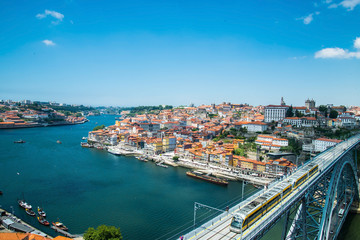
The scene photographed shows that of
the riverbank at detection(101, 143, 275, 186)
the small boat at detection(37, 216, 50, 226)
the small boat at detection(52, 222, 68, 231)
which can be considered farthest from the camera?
the riverbank at detection(101, 143, 275, 186)

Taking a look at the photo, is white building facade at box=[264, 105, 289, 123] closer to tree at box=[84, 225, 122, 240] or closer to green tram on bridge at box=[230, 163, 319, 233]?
green tram on bridge at box=[230, 163, 319, 233]

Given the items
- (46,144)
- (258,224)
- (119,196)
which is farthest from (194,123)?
(258,224)

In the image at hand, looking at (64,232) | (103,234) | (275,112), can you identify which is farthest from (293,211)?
(275,112)

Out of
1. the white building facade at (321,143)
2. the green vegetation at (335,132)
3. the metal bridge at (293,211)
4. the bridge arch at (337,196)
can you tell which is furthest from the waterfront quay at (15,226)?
the green vegetation at (335,132)

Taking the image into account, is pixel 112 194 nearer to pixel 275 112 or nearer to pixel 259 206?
pixel 259 206

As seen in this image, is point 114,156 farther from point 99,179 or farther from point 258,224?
point 258,224

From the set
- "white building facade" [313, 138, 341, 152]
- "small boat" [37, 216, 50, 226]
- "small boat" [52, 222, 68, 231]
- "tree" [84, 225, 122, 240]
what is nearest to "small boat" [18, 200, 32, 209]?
"small boat" [37, 216, 50, 226]

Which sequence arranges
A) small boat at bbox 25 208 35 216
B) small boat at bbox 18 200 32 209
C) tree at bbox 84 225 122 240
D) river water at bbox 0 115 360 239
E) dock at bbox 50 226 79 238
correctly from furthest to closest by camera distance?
small boat at bbox 18 200 32 209, small boat at bbox 25 208 35 216, river water at bbox 0 115 360 239, dock at bbox 50 226 79 238, tree at bbox 84 225 122 240

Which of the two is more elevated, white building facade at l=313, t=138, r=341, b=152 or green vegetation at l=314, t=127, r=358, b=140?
green vegetation at l=314, t=127, r=358, b=140

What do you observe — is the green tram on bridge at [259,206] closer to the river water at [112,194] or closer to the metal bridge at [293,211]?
the metal bridge at [293,211]
